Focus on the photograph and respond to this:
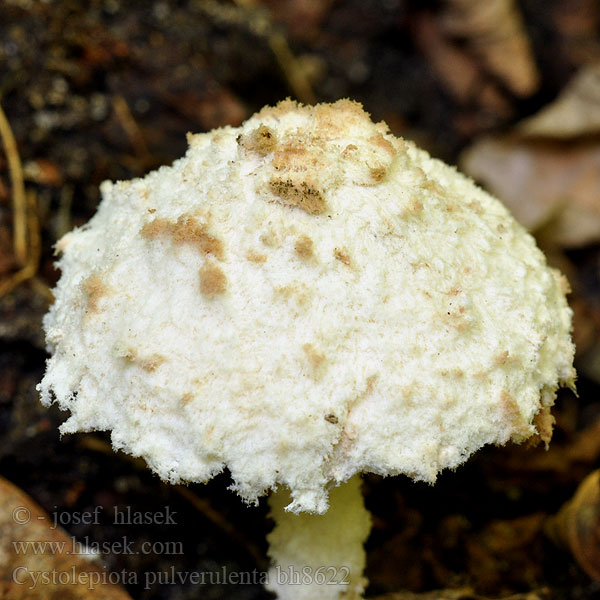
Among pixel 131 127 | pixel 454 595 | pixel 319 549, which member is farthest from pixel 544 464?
pixel 131 127

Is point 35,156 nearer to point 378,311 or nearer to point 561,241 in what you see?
point 378,311

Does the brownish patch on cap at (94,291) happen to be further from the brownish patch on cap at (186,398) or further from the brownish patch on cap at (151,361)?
the brownish patch on cap at (186,398)

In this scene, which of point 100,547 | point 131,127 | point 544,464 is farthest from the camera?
point 131,127

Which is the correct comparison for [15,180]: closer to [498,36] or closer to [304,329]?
[304,329]

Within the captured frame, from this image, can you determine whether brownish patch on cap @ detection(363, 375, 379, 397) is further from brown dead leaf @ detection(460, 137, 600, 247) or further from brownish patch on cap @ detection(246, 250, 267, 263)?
brown dead leaf @ detection(460, 137, 600, 247)

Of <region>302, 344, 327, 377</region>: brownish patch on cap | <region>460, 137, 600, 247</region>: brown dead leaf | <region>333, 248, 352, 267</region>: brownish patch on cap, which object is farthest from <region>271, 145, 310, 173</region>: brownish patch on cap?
<region>460, 137, 600, 247</region>: brown dead leaf

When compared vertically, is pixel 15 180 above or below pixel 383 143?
above

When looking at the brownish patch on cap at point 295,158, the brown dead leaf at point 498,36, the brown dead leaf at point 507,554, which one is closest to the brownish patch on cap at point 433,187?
the brownish patch on cap at point 295,158

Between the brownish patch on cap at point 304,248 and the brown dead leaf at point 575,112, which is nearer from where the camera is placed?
the brownish patch on cap at point 304,248
